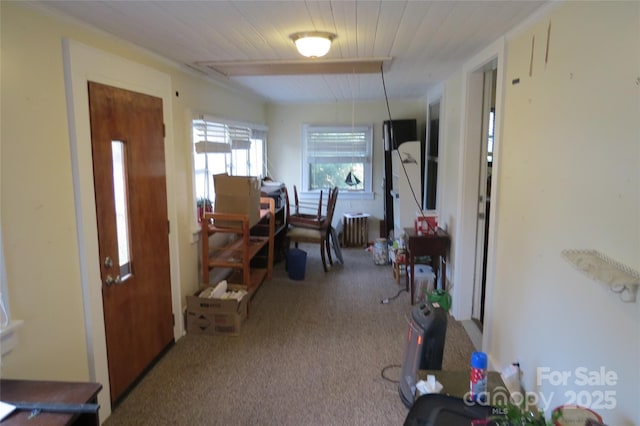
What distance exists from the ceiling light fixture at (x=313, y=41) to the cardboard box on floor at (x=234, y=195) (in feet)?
5.25

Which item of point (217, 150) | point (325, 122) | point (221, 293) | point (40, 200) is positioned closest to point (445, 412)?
point (40, 200)

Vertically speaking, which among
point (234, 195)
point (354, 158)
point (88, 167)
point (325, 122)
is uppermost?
point (325, 122)

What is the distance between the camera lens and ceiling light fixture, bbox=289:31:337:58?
2.38 metres

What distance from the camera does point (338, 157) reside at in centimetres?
648

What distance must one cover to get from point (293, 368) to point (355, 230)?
11.8ft

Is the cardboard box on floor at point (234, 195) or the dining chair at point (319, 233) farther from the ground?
the cardboard box on floor at point (234, 195)

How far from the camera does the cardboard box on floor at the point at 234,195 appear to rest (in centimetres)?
378

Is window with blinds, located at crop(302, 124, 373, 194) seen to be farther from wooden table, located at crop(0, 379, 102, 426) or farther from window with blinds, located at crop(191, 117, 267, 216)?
wooden table, located at crop(0, 379, 102, 426)

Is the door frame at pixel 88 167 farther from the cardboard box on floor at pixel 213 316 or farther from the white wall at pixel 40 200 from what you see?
the cardboard box on floor at pixel 213 316

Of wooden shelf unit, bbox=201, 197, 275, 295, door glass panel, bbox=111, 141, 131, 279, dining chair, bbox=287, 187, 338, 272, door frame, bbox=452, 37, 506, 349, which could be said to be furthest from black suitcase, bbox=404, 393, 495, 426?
dining chair, bbox=287, 187, 338, 272

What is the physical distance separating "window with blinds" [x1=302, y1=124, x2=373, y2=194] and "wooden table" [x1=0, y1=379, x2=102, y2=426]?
513 centimetres

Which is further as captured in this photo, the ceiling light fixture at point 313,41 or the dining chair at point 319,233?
the dining chair at point 319,233

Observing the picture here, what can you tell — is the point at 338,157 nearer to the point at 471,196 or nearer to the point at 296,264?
the point at 296,264

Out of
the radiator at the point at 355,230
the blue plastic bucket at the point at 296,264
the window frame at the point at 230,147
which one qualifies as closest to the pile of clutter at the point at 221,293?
the window frame at the point at 230,147
